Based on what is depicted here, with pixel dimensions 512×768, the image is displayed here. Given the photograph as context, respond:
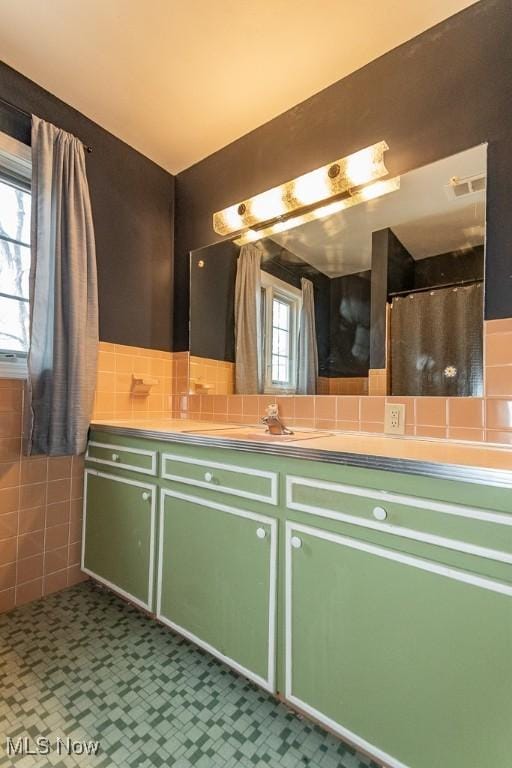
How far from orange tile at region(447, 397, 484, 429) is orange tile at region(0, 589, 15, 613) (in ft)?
6.63

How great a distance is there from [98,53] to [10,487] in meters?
1.96

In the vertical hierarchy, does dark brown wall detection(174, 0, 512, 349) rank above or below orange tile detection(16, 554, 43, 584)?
above

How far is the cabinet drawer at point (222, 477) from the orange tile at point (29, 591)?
0.94m

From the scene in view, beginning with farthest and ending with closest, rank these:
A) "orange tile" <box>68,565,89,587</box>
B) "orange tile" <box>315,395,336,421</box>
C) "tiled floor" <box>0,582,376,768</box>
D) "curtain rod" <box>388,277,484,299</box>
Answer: "orange tile" <box>68,565,89,587</box> < "orange tile" <box>315,395,336,421</box> < "curtain rod" <box>388,277,484,299</box> < "tiled floor" <box>0,582,376,768</box>

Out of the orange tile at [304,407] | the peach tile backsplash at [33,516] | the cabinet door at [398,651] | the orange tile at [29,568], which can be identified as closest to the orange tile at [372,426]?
the orange tile at [304,407]

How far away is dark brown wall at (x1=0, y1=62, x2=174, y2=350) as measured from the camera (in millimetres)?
1911

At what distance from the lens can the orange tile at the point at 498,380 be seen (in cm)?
124

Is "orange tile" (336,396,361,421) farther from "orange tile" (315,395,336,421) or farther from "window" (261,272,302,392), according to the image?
"window" (261,272,302,392)

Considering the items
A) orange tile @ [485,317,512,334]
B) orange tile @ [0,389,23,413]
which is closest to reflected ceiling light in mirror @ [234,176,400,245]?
orange tile @ [485,317,512,334]

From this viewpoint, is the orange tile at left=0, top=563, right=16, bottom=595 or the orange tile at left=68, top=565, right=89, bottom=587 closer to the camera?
the orange tile at left=0, top=563, right=16, bottom=595

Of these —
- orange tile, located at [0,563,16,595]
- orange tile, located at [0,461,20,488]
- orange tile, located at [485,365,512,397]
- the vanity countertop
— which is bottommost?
orange tile, located at [0,563,16,595]

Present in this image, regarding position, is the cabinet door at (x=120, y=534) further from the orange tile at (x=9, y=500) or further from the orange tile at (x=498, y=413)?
the orange tile at (x=498, y=413)

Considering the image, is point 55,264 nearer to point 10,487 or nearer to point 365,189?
point 10,487

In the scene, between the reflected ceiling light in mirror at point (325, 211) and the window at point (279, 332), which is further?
the window at point (279, 332)
